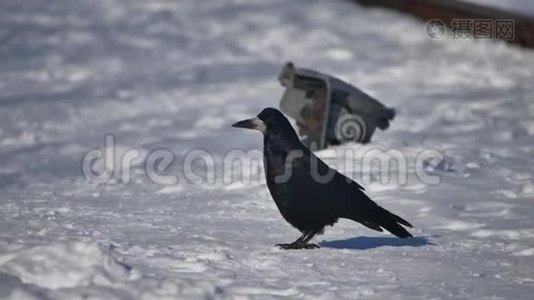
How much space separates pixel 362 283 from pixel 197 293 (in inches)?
32.2

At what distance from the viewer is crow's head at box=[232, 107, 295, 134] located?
220 inches

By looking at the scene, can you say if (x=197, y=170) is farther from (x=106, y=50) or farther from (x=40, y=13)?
(x=40, y=13)

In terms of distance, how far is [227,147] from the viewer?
28.6 ft

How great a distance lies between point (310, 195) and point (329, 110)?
8.83ft

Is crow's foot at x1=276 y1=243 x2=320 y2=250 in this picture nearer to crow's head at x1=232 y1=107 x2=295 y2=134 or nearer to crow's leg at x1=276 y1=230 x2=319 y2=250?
crow's leg at x1=276 y1=230 x2=319 y2=250

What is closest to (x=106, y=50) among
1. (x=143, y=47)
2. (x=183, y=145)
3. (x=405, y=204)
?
(x=143, y=47)

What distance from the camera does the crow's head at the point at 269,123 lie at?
18.4 ft

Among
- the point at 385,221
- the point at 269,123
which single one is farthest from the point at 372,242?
the point at 269,123

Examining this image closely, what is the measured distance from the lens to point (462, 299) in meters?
4.58

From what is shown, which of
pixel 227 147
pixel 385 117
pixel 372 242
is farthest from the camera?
pixel 227 147

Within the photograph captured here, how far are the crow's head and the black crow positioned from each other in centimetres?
2

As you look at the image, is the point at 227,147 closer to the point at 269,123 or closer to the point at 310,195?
the point at 269,123

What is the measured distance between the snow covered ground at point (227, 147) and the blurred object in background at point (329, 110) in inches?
6.4

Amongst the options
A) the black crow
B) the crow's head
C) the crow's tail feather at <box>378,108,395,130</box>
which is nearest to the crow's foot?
the black crow
